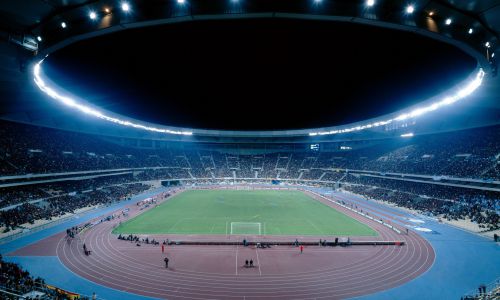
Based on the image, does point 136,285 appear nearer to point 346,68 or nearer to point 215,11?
point 215,11

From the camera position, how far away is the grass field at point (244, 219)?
30438mm

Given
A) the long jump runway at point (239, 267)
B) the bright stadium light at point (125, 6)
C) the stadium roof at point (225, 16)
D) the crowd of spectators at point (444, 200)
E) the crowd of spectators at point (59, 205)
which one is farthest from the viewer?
the crowd of spectators at point (444, 200)

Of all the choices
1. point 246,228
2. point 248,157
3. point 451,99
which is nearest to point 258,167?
point 248,157

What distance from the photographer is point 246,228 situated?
103 feet

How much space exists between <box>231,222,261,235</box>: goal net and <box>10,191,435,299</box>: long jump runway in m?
2.27

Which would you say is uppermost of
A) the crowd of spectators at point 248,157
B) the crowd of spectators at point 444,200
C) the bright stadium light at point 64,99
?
the bright stadium light at point 64,99

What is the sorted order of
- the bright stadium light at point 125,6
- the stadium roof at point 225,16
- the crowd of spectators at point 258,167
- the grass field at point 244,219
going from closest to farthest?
the stadium roof at point 225,16
the bright stadium light at point 125,6
the grass field at point 244,219
the crowd of spectators at point 258,167

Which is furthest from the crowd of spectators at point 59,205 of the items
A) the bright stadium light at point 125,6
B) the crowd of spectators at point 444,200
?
the crowd of spectators at point 444,200

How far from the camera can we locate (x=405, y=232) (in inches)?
1190

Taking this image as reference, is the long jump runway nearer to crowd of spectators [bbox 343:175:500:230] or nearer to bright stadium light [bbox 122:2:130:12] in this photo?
crowd of spectators [bbox 343:175:500:230]

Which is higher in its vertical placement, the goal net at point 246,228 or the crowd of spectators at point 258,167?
the crowd of spectators at point 258,167

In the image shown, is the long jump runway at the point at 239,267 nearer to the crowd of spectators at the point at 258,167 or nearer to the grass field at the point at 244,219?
the grass field at the point at 244,219

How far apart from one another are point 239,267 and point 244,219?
15.4 metres

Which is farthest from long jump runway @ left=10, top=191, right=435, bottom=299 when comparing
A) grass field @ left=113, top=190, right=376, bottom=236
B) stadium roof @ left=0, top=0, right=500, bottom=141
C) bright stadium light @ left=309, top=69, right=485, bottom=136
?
bright stadium light @ left=309, top=69, right=485, bottom=136
